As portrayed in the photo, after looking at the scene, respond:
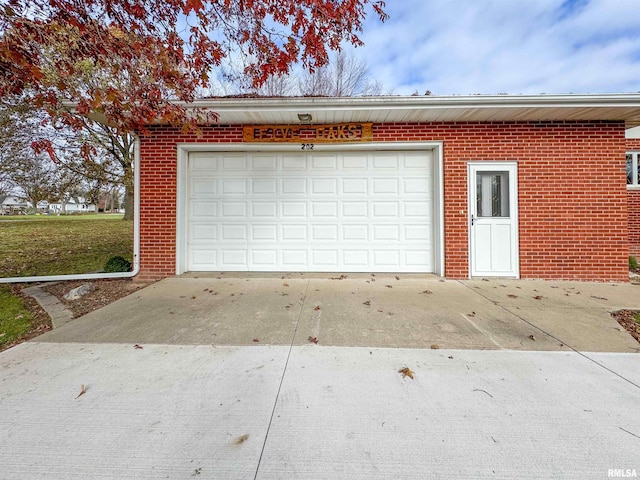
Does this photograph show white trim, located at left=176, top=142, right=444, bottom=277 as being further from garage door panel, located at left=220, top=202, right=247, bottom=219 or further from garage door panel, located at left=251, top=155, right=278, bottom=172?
garage door panel, located at left=220, top=202, right=247, bottom=219

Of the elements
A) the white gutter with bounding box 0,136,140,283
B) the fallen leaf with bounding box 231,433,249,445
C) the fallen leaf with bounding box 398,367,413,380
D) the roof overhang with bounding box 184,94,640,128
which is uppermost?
the roof overhang with bounding box 184,94,640,128

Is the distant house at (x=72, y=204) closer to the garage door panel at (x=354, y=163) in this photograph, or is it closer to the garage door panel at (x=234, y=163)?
the garage door panel at (x=234, y=163)

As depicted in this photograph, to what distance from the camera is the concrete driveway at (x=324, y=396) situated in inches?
66.4

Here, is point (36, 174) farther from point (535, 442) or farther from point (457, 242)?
point (535, 442)

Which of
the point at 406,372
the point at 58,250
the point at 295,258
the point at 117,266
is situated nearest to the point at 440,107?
the point at 295,258

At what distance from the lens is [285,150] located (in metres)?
6.26

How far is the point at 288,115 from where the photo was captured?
5605mm

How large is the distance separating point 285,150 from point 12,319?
4921 mm

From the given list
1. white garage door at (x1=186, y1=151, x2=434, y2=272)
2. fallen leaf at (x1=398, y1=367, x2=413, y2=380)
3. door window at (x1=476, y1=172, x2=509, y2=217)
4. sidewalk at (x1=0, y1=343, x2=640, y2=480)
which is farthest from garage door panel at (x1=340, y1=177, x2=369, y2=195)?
fallen leaf at (x1=398, y1=367, x2=413, y2=380)

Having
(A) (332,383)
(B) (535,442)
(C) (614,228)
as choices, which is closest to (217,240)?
(A) (332,383)

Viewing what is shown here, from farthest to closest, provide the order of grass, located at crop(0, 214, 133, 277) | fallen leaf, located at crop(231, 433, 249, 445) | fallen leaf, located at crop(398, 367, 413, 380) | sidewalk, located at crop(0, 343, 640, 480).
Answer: grass, located at crop(0, 214, 133, 277) → fallen leaf, located at crop(398, 367, 413, 380) → fallen leaf, located at crop(231, 433, 249, 445) → sidewalk, located at crop(0, 343, 640, 480)

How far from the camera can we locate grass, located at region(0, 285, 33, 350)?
3496 mm

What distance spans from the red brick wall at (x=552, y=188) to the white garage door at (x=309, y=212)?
54 cm

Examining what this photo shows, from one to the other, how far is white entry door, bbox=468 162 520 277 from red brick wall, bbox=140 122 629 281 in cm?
13
